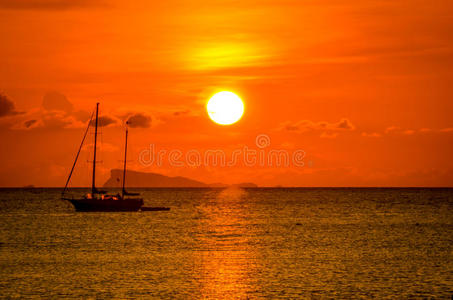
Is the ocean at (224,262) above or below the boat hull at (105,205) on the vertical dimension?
below

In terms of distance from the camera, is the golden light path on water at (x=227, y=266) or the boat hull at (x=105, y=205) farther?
the boat hull at (x=105, y=205)

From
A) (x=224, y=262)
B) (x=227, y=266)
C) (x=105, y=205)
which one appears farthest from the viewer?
(x=105, y=205)

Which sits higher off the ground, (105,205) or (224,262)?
(105,205)

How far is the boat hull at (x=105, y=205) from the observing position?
129000 millimetres

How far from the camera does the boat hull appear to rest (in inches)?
5079

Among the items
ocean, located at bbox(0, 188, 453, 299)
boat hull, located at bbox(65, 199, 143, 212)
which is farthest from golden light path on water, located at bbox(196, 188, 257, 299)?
boat hull, located at bbox(65, 199, 143, 212)

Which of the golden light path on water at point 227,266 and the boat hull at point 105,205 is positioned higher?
the boat hull at point 105,205

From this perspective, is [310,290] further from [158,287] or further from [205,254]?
[205,254]

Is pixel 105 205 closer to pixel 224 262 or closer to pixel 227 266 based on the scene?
pixel 224 262

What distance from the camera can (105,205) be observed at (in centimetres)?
12962

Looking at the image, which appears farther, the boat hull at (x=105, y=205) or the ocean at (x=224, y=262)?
the boat hull at (x=105, y=205)

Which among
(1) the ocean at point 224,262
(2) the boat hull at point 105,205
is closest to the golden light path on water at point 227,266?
(1) the ocean at point 224,262

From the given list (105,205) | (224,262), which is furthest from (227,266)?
(105,205)

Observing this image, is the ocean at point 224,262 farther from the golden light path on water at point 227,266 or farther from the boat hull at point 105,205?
the boat hull at point 105,205
